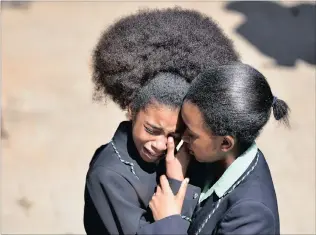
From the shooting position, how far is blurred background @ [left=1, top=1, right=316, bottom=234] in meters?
4.34

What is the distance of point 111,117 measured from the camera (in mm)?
5098

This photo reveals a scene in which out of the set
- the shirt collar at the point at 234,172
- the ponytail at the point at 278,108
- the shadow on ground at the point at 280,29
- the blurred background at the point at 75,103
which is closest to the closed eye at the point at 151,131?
the shirt collar at the point at 234,172

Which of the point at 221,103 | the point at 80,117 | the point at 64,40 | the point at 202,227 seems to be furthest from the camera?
the point at 64,40

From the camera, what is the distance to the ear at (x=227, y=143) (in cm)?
186

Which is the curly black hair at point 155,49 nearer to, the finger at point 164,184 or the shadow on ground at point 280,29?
the finger at point 164,184

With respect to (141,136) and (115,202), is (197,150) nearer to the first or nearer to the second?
(141,136)

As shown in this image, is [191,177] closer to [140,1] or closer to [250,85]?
[250,85]

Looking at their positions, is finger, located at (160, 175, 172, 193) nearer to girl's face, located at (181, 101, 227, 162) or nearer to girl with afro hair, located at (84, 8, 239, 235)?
girl with afro hair, located at (84, 8, 239, 235)

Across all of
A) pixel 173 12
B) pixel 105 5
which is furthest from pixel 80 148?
pixel 173 12

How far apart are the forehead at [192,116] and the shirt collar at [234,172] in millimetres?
165

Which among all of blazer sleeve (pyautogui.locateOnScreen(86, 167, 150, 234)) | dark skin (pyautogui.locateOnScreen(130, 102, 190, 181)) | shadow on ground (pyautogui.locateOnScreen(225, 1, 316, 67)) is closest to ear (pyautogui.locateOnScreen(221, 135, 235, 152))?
dark skin (pyautogui.locateOnScreen(130, 102, 190, 181))

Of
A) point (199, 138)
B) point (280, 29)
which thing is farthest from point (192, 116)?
point (280, 29)

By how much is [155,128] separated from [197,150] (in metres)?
0.15

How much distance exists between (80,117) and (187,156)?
3.18m
